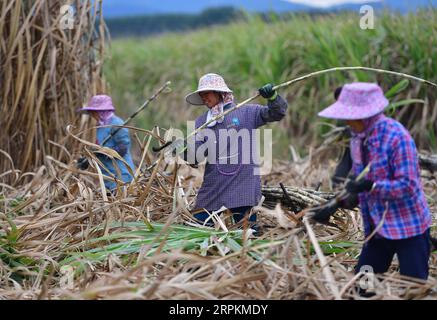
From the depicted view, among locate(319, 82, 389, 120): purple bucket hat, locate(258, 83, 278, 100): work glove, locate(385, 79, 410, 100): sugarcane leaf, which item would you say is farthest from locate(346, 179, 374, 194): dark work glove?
locate(385, 79, 410, 100): sugarcane leaf

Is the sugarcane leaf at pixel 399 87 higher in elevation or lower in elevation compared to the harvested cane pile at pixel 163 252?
higher

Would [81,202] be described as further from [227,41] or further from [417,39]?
[227,41]

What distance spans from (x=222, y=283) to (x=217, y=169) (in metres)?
1.33

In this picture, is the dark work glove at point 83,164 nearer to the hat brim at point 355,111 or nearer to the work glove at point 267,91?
the work glove at point 267,91

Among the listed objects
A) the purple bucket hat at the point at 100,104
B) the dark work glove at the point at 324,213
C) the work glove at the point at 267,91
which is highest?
the work glove at the point at 267,91

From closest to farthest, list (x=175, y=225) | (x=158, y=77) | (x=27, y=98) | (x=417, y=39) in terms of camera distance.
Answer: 1. (x=175, y=225)
2. (x=27, y=98)
3. (x=417, y=39)
4. (x=158, y=77)

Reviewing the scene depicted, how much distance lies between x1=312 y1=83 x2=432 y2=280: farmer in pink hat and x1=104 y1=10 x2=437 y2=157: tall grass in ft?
12.9

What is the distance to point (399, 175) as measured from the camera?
10.2ft

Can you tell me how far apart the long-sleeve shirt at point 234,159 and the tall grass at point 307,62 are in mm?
2702

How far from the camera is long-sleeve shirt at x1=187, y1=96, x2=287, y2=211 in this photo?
14.1ft

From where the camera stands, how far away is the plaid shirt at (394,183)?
3111 millimetres

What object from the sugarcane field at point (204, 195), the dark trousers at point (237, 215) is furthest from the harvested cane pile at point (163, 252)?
the dark trousers at point (237, 215)

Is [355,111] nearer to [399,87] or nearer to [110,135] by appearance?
[110,135]
